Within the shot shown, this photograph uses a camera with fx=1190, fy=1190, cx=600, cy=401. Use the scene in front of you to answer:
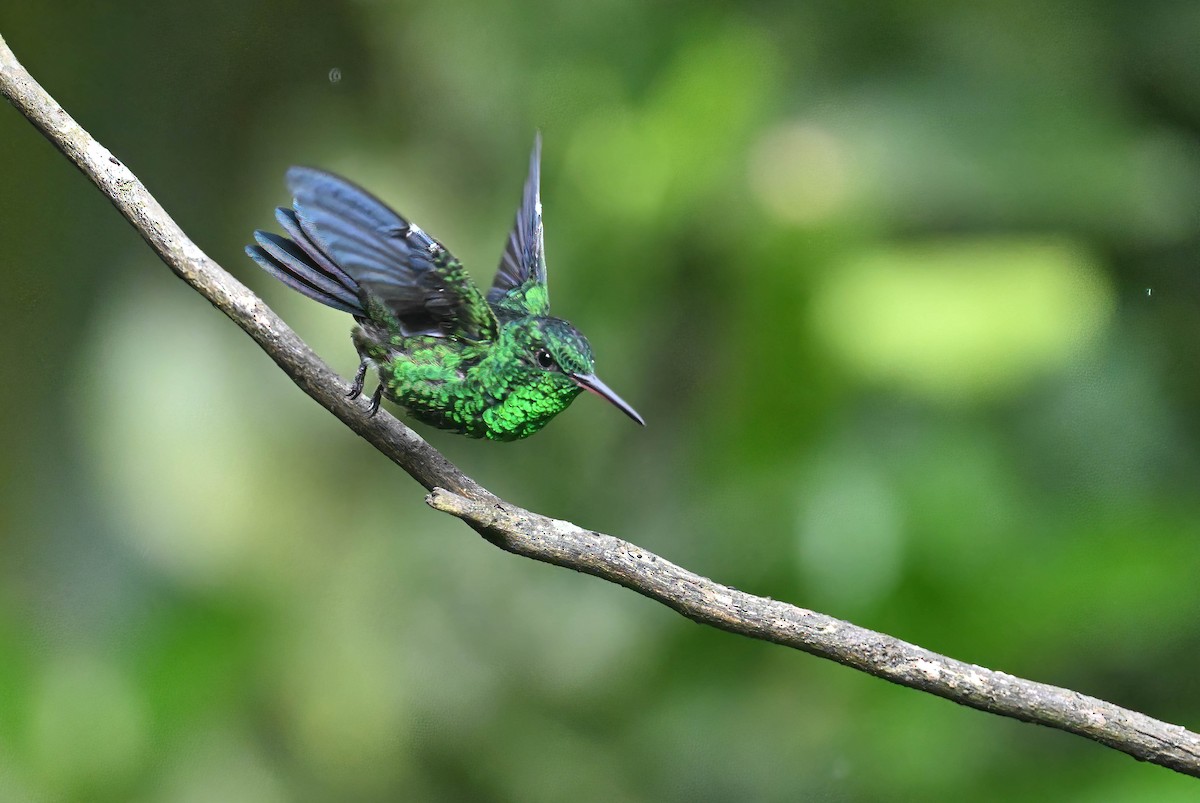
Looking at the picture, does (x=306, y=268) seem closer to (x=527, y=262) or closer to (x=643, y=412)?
(x=527, y=262)

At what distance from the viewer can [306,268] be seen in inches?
83.2

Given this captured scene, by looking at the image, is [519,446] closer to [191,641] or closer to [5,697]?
[191,641]

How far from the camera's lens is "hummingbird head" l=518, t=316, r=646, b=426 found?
196 centimetres

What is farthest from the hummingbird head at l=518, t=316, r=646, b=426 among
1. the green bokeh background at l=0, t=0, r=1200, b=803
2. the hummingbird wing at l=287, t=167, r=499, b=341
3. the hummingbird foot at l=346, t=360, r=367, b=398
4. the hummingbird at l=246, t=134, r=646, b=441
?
the green bokeh background at l=0, t=0, r=1200, b=803

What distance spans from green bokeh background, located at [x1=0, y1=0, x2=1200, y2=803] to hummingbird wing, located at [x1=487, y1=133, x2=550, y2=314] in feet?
3.64

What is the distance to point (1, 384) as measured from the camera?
419 cm

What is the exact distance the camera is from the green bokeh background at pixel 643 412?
3381 mm

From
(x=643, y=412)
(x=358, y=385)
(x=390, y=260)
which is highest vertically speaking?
(x=643, y=412)

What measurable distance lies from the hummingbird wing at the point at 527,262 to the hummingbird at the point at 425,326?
132mm

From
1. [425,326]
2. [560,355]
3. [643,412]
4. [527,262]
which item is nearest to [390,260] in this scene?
[425,326]

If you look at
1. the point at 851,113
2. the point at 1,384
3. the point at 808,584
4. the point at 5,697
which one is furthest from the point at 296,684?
the point at 851,113

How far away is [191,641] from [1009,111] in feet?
10.4

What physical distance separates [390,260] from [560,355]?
32 centimetres

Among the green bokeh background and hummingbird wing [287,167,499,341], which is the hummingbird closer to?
hummingbird wing [287,167,499,341]
